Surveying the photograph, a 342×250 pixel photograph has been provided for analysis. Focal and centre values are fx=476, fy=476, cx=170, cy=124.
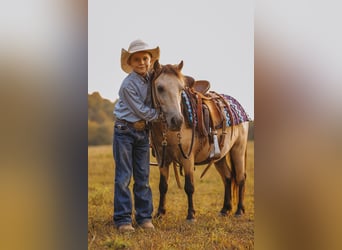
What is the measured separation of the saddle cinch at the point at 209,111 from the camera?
3148 mm

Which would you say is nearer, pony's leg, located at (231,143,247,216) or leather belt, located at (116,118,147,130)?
leather belt, located at (116,118,147,130)

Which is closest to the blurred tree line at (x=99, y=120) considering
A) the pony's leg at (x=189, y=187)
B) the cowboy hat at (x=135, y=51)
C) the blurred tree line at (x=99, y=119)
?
the blurred tree line at (x=99, y=119)

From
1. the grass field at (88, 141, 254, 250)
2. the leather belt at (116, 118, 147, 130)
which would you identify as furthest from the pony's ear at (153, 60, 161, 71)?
the grass field at (88, 141, 254, 250)

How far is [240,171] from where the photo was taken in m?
3.21

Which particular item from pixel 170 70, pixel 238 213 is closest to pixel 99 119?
pixel 170 70

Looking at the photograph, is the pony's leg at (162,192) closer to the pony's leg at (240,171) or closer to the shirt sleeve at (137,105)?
the shirt sleeve at (137,105)

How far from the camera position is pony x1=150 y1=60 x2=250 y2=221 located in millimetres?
3049

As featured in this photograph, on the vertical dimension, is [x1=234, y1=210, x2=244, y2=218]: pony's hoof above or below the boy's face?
below

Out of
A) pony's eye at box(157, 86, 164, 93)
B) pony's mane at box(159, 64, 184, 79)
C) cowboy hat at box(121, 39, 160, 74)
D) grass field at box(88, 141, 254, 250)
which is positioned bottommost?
grass field at box(88, 141, 254, 250)

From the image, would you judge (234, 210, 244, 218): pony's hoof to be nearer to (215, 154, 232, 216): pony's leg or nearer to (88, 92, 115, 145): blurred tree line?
(215, 154, 232, 216): pony's leg

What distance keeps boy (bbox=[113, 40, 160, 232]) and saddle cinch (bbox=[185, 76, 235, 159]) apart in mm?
295
